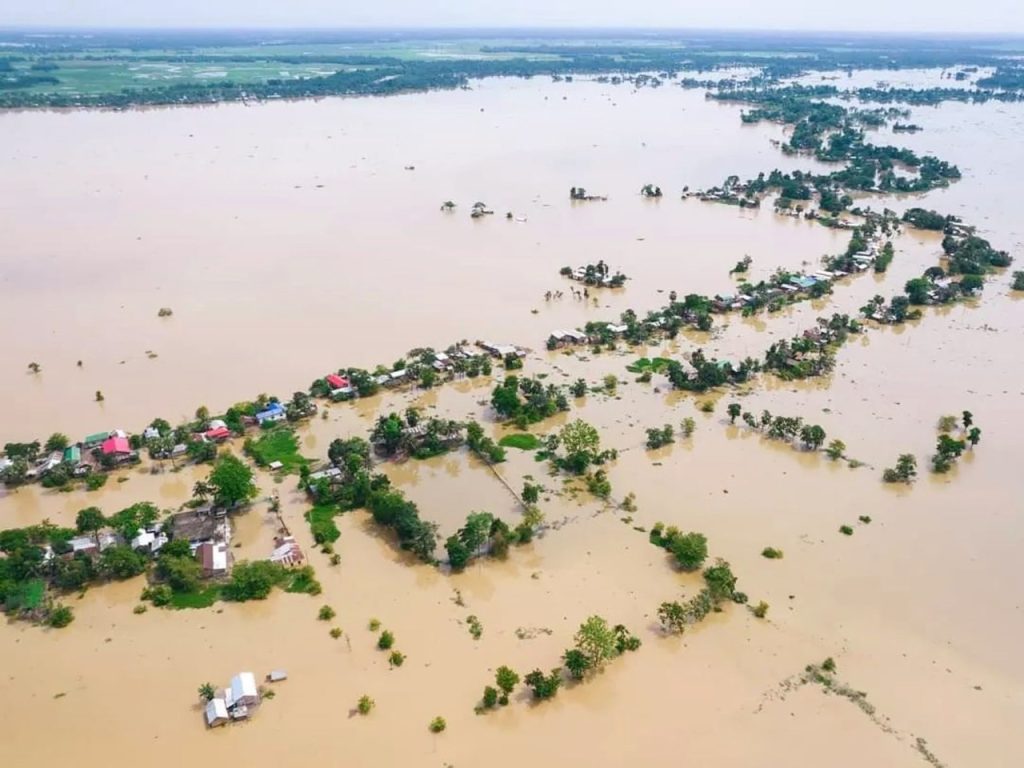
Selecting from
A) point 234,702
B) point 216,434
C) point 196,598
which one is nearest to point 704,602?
point 234,702

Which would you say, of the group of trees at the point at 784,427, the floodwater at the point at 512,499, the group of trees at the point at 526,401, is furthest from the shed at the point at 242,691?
the group of trees at the point at 784,427

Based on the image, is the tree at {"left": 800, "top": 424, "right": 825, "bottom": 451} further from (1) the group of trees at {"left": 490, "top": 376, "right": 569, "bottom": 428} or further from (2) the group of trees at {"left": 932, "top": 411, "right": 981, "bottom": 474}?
(1) the group of trees at {"left": 490, "top": 376, "right": 569, "bottom": 428}

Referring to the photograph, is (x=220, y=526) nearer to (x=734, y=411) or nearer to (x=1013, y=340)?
(x=734, y=411)

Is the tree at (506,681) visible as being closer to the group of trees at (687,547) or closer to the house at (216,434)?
the group of trees at (687,547)

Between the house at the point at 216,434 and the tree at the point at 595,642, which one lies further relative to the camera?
the house at the point at 216,434

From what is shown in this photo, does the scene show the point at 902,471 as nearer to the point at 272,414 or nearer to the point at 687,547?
the point at 687,547

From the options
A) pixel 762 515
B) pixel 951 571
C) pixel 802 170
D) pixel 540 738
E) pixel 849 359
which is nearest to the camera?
pixel 540 738

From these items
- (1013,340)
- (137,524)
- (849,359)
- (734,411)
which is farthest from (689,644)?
(1013,340)
